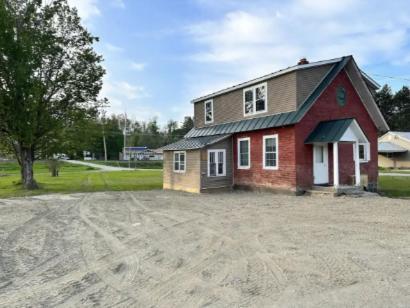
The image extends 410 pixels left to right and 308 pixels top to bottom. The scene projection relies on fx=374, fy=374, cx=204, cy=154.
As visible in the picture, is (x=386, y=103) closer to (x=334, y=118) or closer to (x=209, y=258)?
(x=334, y=118)

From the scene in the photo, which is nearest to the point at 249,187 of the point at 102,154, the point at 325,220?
the point at 325,220

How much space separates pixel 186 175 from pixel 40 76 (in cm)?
1059

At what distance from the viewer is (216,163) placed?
19688 mm

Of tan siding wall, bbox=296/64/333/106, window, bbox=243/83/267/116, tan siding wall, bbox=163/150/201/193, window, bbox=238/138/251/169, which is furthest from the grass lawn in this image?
tan siding wall, bbox=296/64/333/106

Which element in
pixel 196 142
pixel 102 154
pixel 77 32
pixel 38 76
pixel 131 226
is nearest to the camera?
pixel 131 226

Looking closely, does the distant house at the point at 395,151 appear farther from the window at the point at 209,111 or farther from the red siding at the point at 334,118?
the window at the point at 209,111

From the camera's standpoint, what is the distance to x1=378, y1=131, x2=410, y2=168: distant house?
45.6m

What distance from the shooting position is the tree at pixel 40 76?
20.2 metres

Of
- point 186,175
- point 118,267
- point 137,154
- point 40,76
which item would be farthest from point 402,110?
point 118,267

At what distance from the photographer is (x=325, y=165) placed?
57.0 feet

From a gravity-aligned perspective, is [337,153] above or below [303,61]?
below

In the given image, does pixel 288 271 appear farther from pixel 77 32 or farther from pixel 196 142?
pixel 77 32

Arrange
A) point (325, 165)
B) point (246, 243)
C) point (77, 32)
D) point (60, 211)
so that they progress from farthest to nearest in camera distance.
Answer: point (77, 32)
point (325, 165)
point (60, 211)
point (246, 243)

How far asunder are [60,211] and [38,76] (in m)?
12.0
